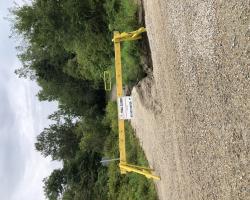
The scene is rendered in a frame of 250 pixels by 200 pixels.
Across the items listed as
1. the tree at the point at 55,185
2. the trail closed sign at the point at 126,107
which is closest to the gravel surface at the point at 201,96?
the trail closed sign at the point at 126,107

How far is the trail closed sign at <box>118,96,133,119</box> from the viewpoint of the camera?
1364 cm

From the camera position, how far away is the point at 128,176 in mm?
17734

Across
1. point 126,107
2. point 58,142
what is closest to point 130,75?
point 126,107

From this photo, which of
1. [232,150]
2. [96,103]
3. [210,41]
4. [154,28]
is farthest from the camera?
[96,103]

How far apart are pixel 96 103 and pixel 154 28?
19.7 m

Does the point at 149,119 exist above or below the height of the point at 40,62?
below

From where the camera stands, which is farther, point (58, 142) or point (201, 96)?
point (58, 142)

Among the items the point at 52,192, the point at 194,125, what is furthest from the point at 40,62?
the point at 194,125

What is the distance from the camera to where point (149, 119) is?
14109 mm

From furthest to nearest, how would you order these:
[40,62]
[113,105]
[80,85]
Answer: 1. [80,85]
2. [40,62]
3. [113,105]

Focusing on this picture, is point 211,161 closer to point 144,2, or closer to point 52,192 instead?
point 144,2

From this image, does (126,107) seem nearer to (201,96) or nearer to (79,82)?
(201,96)

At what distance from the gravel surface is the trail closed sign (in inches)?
28.8

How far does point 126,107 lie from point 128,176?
15.4 ft
